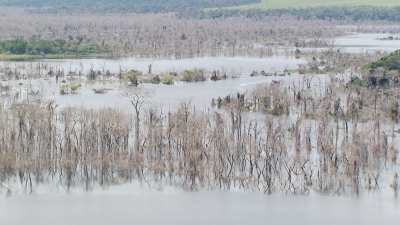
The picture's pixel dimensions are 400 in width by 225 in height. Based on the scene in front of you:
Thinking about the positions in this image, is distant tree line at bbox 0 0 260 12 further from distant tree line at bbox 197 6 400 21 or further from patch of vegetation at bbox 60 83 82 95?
Result: patch of vegetation at bbox 60 83 82 95

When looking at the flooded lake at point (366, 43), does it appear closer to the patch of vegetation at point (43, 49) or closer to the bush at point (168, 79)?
the patch of vegetation at point (43, 49)

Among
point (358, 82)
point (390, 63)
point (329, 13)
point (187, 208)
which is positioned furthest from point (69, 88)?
point (329, 13)

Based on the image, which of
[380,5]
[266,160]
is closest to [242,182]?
[266,160]

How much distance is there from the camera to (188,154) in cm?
2880

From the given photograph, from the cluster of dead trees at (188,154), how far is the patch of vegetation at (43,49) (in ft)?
92.6

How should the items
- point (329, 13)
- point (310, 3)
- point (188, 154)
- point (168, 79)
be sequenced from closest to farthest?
point (188, 154) < point (168, 79) < point (329, 13) < point (310, 3)

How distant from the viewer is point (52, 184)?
2797cm

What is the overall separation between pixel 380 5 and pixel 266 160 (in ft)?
268

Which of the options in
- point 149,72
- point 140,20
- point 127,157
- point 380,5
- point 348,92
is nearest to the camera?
point 127,157

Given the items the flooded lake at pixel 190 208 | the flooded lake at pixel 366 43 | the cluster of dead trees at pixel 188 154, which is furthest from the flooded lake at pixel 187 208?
the flooded lake at pixel 366 43

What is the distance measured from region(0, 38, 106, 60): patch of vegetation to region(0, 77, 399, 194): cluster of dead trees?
92.6ft

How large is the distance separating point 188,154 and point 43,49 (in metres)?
35.3

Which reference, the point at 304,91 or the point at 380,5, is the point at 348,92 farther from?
the point at 380,5

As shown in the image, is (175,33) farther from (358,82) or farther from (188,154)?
(188,154)
